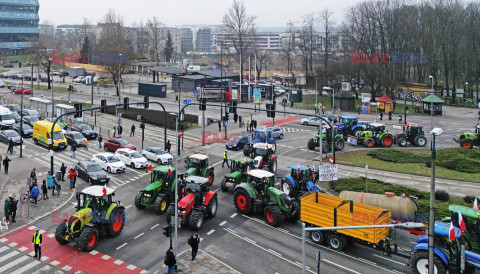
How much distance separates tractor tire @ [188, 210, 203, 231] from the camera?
23062 mm

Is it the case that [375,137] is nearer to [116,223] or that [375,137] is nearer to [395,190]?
[395,190]

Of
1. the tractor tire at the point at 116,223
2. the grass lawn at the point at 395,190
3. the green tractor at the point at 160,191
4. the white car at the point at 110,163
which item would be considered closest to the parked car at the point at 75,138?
the white car at the point at 110,163

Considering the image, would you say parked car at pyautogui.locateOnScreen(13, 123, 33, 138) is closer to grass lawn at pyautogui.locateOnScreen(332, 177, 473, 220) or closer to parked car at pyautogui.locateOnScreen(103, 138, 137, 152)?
parked car at pyautogui.locateOnScreen(103, 138, 137, 152)

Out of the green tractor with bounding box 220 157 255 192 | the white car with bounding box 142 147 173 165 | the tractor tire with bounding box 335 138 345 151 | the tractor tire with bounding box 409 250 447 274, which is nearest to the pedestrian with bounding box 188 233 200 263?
the green tractor with bounding box 220 157 255 192

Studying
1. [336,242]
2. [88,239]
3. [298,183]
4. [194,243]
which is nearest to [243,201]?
[298,183]

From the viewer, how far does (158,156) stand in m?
38.5

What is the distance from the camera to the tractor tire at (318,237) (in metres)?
21.8

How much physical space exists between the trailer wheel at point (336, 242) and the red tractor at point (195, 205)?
258 inches

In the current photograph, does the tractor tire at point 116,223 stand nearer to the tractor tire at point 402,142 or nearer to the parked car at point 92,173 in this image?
the parked car at point 92,173

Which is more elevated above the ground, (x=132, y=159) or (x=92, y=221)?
(x=132, y=159)

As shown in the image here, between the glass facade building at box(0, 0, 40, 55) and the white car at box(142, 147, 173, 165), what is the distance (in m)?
118

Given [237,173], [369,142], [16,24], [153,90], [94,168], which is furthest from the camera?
[16,24]

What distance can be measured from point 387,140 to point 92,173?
88.7 feet

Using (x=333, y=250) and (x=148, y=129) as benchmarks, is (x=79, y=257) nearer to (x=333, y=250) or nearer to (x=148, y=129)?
(x=333, y=250)
